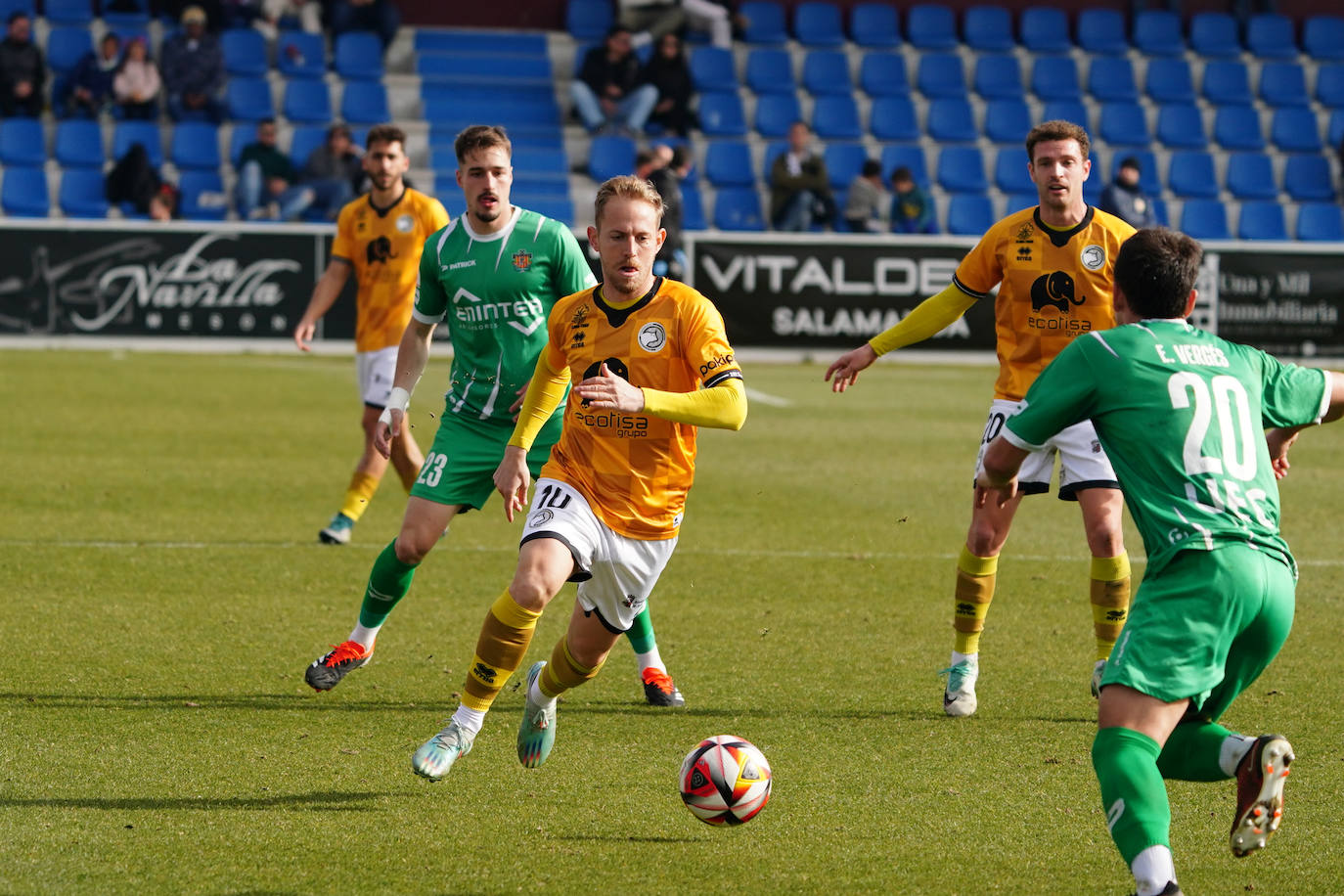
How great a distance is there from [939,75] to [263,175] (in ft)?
37.9

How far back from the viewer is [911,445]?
559 inches

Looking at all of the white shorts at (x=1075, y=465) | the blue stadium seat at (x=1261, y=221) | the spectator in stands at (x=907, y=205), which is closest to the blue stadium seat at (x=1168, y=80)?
the blue stadium seat at (x=1261, y=221)

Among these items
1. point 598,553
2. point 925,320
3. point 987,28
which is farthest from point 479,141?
point 987,28

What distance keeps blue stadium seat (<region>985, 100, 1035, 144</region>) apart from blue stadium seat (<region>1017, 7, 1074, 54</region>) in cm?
190

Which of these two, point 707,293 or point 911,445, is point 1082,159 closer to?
point 911,445

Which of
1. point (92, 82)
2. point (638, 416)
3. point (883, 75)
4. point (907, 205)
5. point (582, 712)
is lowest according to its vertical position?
point (582, 712)

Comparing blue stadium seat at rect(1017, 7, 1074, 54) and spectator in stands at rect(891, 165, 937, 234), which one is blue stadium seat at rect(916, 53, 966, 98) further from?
spectator in stands at rect(891, 165, 937, 234)

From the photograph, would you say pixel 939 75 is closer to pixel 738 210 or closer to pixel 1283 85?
pixel 738 210

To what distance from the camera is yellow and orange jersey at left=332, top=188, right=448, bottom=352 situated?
31.0 ft

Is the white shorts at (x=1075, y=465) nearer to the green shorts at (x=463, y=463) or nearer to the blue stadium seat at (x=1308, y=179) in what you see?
the green shorts at (x=463, y=463)

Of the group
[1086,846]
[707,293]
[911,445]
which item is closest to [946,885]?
[1086,846]

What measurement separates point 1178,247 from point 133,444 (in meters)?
10.8

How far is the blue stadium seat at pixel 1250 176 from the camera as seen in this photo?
88.3ft

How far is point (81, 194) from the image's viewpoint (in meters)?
23.1
